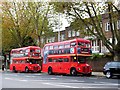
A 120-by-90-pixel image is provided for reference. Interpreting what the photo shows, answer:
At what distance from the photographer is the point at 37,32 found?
5238 cm

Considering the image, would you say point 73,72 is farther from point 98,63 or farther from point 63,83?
point 63,83

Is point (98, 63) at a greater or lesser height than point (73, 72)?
greater

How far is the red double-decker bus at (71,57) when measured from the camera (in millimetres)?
35031

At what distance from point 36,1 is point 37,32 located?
5.11 meters

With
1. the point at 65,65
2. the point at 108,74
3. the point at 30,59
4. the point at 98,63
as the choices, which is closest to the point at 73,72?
the point at 65,65

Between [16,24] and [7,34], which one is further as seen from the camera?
[7,34]

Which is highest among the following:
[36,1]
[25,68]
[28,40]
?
[36,1]

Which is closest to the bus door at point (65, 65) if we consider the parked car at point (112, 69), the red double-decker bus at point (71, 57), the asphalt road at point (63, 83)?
the red double-decker bus at point (71, 57)

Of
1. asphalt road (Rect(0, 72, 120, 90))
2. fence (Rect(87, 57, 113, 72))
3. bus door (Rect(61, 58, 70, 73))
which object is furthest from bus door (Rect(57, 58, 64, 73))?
asphalt road (Rect(0, 72, 120, 90))

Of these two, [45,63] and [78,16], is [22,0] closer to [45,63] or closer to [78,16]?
[45,63]

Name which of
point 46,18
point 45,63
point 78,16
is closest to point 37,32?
point 46,18

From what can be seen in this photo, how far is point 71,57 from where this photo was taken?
35.8m

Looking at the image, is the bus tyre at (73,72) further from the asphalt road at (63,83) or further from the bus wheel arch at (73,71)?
the asphalt road at (63,83)

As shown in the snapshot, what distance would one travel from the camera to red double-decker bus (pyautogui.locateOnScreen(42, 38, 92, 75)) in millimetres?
35031
